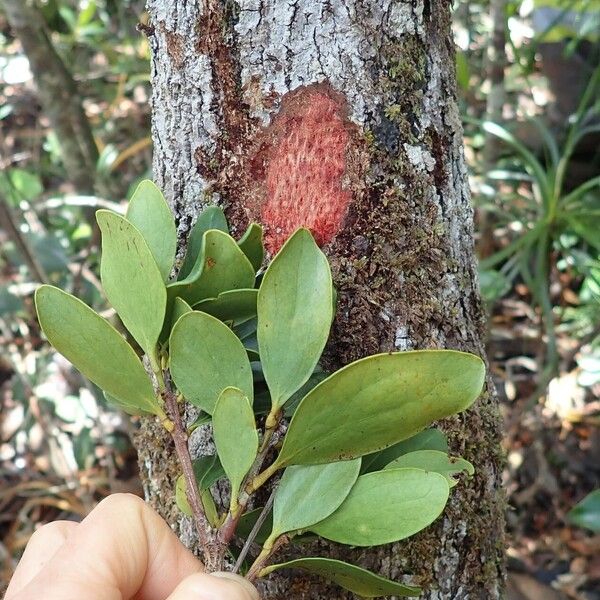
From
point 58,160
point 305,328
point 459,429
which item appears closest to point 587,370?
point 459,429

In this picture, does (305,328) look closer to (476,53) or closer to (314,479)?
(314,479)

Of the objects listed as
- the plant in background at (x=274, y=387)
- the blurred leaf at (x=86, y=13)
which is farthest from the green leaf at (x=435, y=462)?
the blurred leaf at (x=86, y=13)

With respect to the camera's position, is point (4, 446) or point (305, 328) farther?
point (4, 446)

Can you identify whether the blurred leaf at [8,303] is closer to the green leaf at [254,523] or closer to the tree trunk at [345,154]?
the tree trunk at [345,154]

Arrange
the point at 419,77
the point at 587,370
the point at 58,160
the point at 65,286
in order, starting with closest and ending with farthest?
the point at 419,77 < the point at 587,370 < the point at 65,286 < the point at 58,160

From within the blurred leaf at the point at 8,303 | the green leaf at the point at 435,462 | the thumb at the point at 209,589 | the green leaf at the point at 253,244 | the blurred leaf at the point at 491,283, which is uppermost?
the green leaf at the point at 253,244
